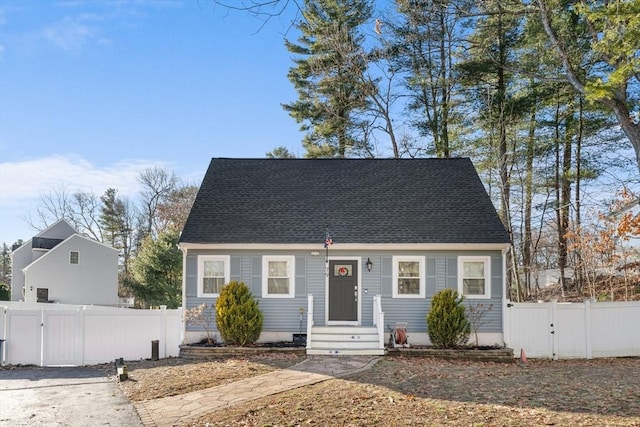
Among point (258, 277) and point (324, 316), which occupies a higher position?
point (258, 277)

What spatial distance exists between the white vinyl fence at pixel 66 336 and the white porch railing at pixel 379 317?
19.7 feet

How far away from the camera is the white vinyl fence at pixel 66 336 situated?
11.1 m

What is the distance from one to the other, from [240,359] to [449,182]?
27.7 ft

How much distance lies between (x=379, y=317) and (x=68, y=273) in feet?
76.7

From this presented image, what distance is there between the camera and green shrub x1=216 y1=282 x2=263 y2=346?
1223cm

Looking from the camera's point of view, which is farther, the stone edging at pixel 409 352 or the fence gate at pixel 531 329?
the fence gate at pixel 531 329

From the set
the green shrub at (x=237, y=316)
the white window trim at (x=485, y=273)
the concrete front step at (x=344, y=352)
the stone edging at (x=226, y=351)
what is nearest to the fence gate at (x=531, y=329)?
the white window trim at (x=485, y=273)

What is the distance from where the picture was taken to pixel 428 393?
297 inches

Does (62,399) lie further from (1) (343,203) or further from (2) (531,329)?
(2) (531,329)

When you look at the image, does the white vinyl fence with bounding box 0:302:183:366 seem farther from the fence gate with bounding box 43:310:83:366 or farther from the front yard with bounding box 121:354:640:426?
the front yard with bounding box 121:354:640:426

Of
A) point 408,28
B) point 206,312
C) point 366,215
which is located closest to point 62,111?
point 206,312

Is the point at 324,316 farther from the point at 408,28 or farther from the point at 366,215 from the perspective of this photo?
the point at 408,28

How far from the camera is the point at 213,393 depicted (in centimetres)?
784

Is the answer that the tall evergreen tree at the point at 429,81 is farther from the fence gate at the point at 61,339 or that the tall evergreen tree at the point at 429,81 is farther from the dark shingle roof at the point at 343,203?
the fence gate at the point at 61,339
